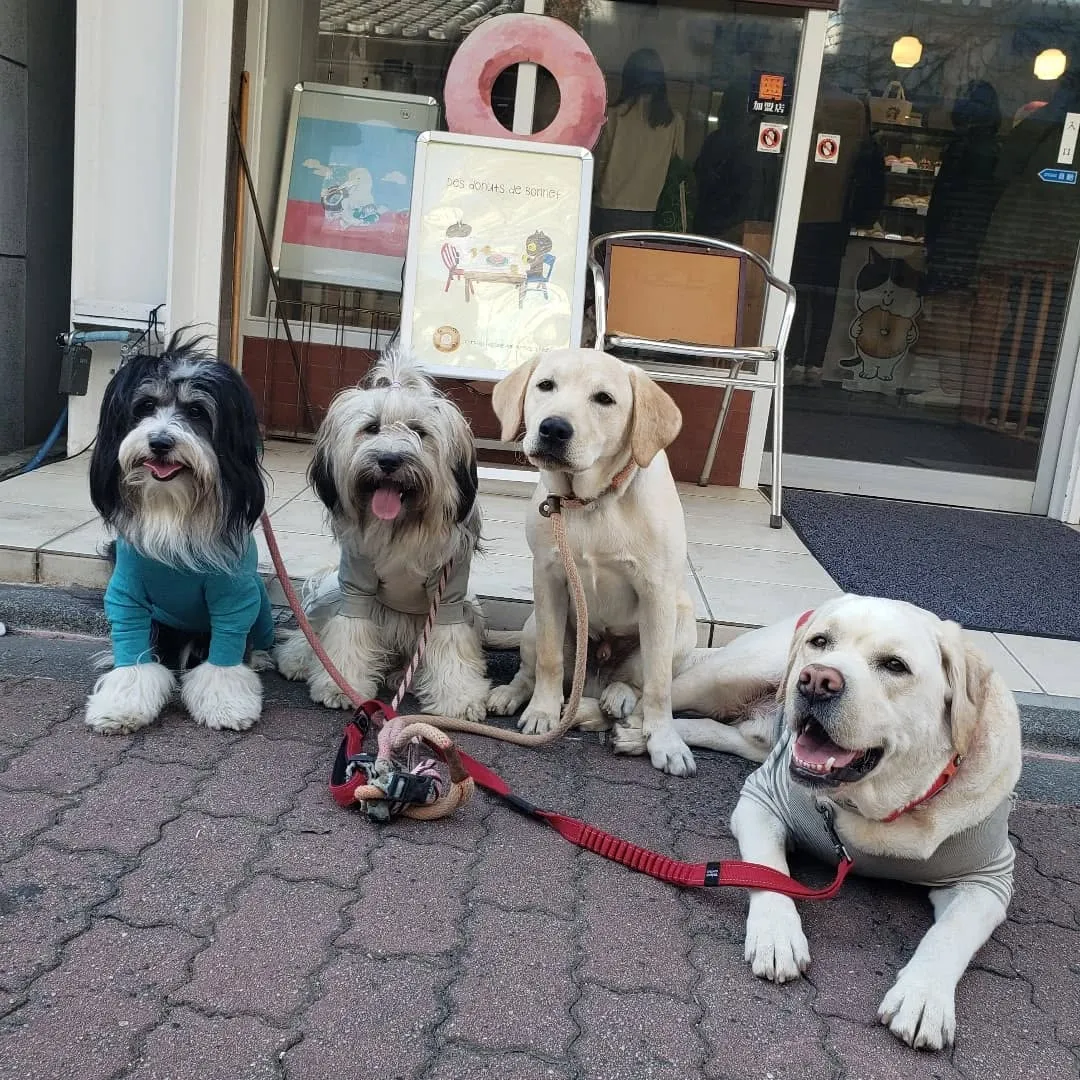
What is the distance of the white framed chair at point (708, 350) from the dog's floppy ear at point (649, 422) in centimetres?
238

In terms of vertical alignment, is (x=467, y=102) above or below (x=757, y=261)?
above

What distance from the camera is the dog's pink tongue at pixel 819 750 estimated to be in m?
2.22

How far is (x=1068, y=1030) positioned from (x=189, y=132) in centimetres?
529

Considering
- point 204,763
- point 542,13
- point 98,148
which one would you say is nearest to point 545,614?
point 204,763

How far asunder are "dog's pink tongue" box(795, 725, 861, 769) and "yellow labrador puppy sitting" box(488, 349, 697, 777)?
902mm

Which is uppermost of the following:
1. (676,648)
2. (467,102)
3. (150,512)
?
(467,102)

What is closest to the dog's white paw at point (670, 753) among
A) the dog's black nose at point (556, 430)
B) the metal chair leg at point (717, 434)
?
the dog's black nose at point (556, 430)

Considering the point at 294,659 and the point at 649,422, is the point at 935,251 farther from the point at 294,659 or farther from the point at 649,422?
the point at 294,659

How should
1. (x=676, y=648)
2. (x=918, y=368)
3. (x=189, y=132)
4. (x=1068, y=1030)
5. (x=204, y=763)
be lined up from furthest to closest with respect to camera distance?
(x=918, y=368) < (x=189, y=132) < (x=676, y=648) < (x=204, y=763) < (x=1068, y=1030)

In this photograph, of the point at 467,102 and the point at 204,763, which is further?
the point at 467,102

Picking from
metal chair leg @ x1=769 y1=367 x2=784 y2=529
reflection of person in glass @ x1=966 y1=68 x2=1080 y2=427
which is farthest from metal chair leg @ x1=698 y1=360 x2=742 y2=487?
reflection of person in glass @ x1=966 y1=68 x2=1080 y2=427

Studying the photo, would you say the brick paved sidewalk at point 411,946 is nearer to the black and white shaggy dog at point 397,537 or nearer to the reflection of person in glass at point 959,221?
the black and white shaggy dog at point 397,537

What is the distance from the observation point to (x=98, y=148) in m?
5.48

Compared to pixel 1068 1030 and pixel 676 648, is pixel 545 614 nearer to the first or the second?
pixel 676 648
